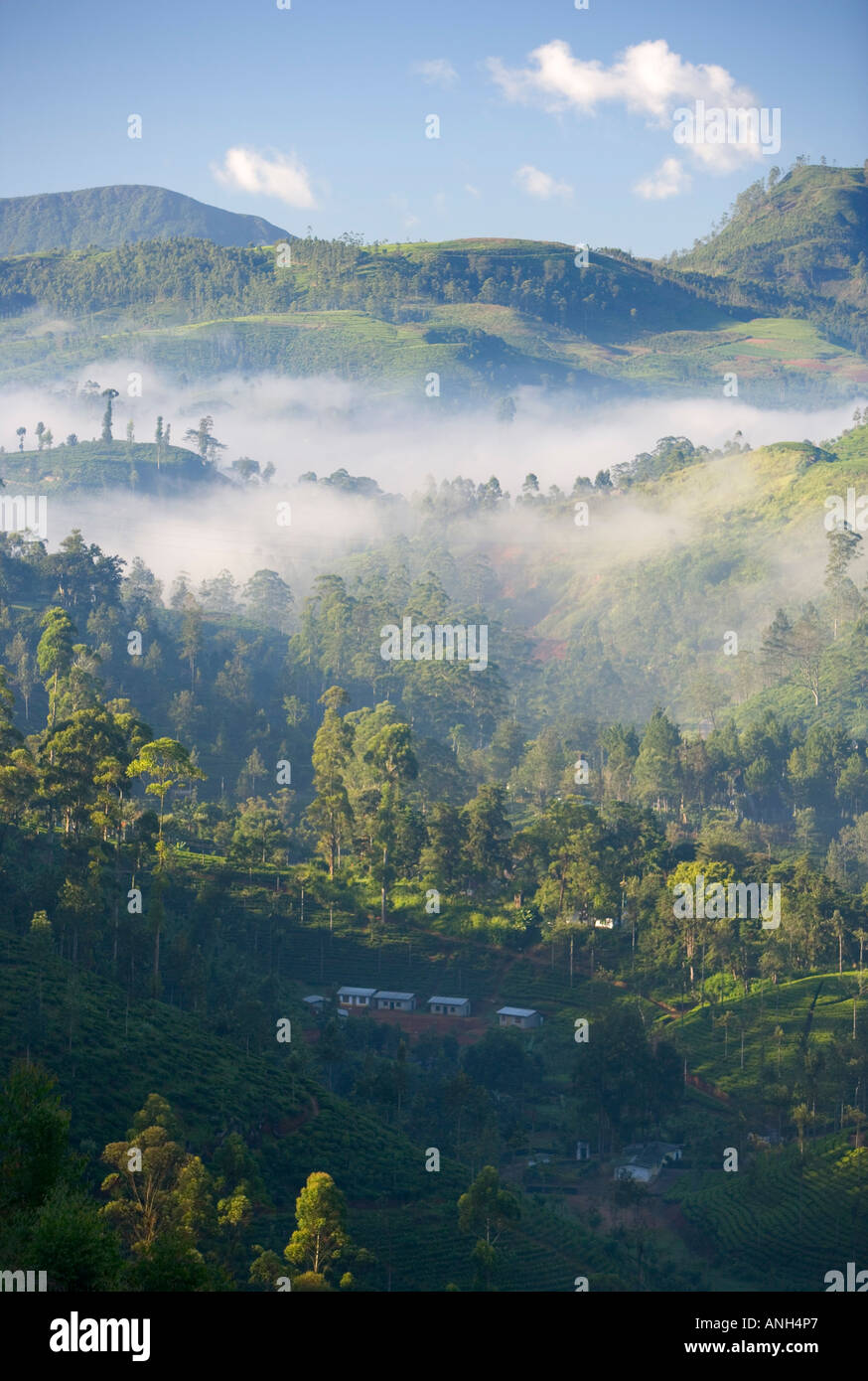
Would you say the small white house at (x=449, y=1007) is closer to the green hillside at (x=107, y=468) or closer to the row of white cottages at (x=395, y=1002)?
the row of white cottages at (x=395, y=1002)

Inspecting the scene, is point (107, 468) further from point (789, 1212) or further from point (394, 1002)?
point (789, 1212)

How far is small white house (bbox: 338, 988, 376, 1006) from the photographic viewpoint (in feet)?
165

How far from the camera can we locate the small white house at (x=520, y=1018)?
48.8m

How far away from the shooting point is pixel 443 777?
240 ft

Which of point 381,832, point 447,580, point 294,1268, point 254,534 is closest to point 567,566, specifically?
point 447,580

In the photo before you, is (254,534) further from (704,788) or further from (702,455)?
(704,788)

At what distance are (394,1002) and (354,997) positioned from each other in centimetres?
132

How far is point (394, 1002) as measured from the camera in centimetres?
5050

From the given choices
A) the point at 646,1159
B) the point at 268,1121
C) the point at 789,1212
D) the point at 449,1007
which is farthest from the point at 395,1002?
the point at 789,1212

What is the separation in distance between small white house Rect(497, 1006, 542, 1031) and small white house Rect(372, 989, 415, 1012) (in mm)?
2923

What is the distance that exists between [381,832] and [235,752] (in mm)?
20915

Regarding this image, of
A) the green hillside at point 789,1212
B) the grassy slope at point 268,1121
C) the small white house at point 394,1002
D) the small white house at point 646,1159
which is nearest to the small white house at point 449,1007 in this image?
the small white house at point 394,1002

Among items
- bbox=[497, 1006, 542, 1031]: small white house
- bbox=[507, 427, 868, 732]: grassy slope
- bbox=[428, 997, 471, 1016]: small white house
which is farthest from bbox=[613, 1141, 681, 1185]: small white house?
bbox=[507, 427, 868, 732]: grassy slope
